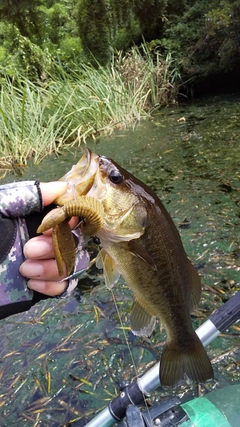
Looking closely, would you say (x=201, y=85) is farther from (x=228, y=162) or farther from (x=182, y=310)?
(x=182, y=310)

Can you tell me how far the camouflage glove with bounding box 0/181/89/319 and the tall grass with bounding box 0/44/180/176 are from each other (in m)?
4.49

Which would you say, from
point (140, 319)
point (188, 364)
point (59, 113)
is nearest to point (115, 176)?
point (140, 319)

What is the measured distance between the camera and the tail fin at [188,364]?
1384mm

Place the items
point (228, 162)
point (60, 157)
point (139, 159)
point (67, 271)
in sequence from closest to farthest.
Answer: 1. point (67, 271)
2. point (228, 162)
3. point (139, 159)
4. point (60, 157)

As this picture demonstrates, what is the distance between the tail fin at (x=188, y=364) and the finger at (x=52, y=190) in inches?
29.1

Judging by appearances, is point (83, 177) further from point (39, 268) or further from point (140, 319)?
point (140, 319)

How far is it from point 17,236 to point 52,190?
0.20 meters

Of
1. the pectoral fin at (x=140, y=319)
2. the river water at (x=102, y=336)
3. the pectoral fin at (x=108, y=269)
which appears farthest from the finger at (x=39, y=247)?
the river water at (x=102, y=336)


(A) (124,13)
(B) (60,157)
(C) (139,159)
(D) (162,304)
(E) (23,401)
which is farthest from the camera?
(A) (124,13)

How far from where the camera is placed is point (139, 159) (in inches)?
214

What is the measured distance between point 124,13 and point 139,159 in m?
10.6

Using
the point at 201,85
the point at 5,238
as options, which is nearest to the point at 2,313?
the point at 5,238

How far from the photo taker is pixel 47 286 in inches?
47.4

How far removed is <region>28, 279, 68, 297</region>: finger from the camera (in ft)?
3.93
